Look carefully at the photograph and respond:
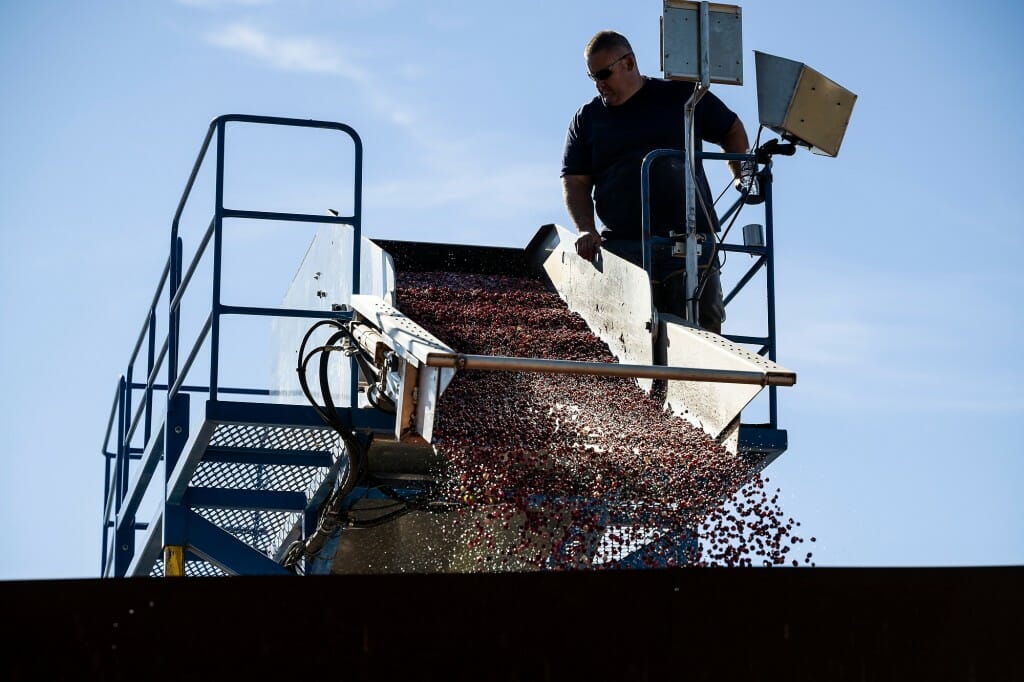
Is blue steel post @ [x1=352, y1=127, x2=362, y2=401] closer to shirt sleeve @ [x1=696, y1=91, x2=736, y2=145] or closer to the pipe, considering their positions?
the pipe

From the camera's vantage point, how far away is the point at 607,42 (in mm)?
9188

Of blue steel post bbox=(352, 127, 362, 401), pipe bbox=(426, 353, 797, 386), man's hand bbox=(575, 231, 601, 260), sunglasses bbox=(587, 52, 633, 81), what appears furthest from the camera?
sunglasses bbox=(587, 52, 633, 81)

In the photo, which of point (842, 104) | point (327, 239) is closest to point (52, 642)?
point (327, 239)

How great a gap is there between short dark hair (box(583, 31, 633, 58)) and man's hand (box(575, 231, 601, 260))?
137 centimetres

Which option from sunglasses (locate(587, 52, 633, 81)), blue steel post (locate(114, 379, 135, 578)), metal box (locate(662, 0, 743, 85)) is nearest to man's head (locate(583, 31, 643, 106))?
sunglasses (locate(587, 52, 633, 81))

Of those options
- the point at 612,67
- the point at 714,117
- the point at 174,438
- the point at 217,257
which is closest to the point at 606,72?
the point at 612,67

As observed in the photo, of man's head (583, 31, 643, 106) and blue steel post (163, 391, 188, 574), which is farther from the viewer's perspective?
man's head (583, 31, 643, 106)

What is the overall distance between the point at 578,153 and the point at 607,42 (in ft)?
2.38

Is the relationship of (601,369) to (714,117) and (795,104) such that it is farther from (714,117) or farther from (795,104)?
(714,117)

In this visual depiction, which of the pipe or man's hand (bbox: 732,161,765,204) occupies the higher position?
man's hand (bbox: 732,161,765,204)

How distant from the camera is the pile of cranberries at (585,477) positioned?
7.00m

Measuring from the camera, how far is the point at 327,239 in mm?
8656

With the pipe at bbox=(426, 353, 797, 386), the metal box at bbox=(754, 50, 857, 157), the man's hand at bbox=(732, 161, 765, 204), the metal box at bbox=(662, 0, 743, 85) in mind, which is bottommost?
→ the pipe at bbox=(426, 353, 797, 386)

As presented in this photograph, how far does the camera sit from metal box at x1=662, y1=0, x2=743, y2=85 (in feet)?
26.4
